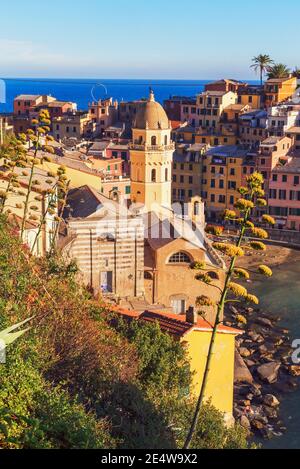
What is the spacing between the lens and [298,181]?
41.8 m

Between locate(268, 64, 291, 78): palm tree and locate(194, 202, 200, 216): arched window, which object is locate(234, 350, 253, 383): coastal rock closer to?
locate(194, 202, 200, 216): arched window

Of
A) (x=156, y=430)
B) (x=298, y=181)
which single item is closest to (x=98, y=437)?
(x=156, y=430)

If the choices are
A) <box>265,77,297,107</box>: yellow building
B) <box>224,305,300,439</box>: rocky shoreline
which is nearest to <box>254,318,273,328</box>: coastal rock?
<box>224,305,300,439</box>: rocky shoreline

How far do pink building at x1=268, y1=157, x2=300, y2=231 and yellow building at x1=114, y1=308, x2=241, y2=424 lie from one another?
26.6 meters

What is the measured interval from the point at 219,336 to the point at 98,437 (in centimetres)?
803

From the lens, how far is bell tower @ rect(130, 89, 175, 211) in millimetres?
28328

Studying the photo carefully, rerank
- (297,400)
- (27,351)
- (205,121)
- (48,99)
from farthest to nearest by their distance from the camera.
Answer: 1. (48,99)
2. (205,121)
3. (297,400)
4. (27,351)

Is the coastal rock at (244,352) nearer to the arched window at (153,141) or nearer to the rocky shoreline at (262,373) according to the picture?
the rocky shoreline at (262,373)

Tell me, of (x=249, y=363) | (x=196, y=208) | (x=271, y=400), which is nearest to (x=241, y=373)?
(x=249, y=363)

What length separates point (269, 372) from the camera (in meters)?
22.7

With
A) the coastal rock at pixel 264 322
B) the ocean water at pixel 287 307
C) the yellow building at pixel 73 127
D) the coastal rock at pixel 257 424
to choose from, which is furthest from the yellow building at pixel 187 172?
the coastal rock at pixel 257 424

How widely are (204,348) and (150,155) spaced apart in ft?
46.7

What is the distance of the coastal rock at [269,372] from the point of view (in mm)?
→ 22375
